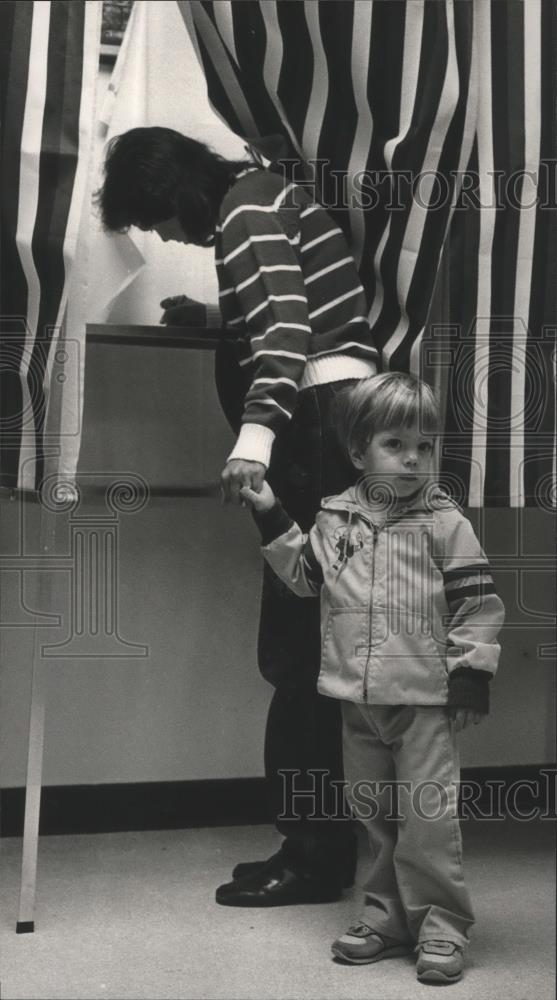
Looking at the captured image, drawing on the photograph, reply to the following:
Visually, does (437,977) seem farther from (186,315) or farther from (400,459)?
(186,315)

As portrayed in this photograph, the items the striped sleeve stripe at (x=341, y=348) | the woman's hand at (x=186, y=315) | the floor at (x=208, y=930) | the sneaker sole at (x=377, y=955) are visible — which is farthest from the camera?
the woman's hand at (x=186, y=315)

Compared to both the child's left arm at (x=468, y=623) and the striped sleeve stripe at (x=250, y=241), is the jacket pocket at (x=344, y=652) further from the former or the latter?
the striped sleeve stripe at (x=250, y=241)

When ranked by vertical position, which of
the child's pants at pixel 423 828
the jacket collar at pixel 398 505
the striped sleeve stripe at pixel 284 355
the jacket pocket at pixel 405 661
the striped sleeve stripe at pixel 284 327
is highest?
the striped sleeve stripe at pixel 284 327

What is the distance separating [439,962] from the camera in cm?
158

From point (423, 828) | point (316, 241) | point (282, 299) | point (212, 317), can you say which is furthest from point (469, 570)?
point (212, 317)

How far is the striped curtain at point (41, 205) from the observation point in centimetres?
173

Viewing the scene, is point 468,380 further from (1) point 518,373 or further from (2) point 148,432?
(2) point 148,432

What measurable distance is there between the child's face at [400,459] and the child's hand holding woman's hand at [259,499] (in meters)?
0.15

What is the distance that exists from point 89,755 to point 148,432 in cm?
65

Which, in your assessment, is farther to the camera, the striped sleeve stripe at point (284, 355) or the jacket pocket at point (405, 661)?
the striped sleeve stripe at point (284, 355)

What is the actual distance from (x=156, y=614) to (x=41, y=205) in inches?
36.1

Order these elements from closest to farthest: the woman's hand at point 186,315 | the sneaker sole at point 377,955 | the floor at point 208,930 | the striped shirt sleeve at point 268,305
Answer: the floor at point 208,930 < the sneaker sole at point 377,955 < the striped shirt sleeve at point 268,305 < the woman's hand at point 186,315

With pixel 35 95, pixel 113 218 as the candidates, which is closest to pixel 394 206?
pixel 113 218

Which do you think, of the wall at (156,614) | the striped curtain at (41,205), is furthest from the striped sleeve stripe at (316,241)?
the wall at (156,614)
